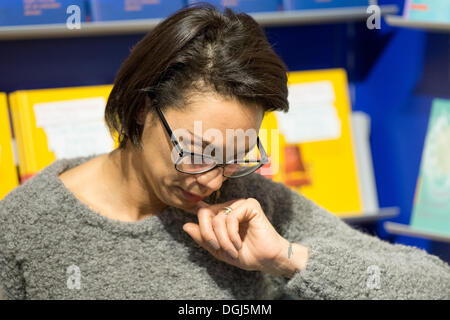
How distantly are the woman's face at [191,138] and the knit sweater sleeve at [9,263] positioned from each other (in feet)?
1.07

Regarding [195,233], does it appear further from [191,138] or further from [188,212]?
[191,138]

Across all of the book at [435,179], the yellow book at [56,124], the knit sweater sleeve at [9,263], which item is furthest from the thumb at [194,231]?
the book at [435,179]

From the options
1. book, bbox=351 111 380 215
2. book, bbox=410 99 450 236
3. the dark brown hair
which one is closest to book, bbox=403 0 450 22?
book, bbox=410 99 450 236

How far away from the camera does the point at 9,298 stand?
1.16 m

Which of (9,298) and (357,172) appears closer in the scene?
(9,298)

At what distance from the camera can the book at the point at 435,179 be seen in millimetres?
2152

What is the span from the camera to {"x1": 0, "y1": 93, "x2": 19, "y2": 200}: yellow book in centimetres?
188

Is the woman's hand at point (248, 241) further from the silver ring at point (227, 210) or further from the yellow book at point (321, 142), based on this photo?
the yellow book at point (321, 142)

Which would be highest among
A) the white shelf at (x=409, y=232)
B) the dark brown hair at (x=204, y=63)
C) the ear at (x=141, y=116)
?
the dark brown hair at (x=204, y=63)

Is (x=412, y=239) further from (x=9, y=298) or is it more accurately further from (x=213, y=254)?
(x=9, y=298)

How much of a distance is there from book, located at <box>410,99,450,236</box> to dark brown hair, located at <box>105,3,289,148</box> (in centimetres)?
135

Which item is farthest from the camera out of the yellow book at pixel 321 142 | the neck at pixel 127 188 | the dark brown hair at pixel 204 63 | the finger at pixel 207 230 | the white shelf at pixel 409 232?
the yellow book at pixel 321 142

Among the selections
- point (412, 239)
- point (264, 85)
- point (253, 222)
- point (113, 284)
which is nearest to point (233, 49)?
point (264, 85)
